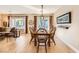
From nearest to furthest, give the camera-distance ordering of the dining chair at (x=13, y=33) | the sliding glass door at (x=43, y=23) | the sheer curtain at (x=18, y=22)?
the sliding glass door at (x=43, y=23), the sheer curtain at (x=18, y=22), the dining chair at (x=13, y=33)

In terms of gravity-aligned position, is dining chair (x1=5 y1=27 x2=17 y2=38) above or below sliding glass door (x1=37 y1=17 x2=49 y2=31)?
below

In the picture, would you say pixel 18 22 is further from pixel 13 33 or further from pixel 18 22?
pixel 13 33

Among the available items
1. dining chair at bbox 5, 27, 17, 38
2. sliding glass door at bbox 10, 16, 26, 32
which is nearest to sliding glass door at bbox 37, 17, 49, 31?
sliding glass door at bbox 10, 16, 26, 32

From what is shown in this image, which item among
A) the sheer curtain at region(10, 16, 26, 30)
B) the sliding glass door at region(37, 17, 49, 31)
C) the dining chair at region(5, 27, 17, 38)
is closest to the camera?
the sliding glass door at region(37, 17, 49, 31)

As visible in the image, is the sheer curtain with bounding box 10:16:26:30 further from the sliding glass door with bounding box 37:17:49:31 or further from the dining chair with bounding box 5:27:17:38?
the sliding glass door with bounding box 37:17:49:31

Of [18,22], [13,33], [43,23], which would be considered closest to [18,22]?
[18,22]

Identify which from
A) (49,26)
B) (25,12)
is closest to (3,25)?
(25,12)

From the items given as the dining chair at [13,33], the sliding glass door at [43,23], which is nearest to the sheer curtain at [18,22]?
the dining chair at [13,33]

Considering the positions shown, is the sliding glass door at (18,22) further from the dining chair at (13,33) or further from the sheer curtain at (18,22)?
the dining chair at (13,33)

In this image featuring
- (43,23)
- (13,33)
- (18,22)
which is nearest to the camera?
(43,23)

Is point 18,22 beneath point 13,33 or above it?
above
